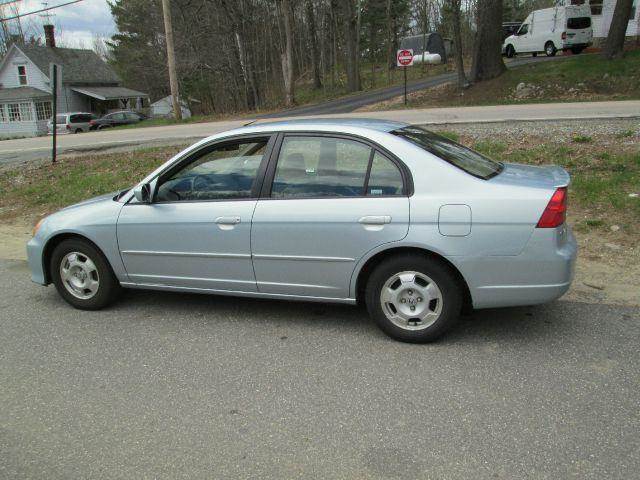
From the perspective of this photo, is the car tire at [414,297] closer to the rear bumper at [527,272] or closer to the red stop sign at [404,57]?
the rear bumper at [527,272]

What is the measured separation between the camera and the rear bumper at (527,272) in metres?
3.84

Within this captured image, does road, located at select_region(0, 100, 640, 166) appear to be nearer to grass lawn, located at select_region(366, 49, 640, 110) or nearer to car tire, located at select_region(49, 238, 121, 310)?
grass lawn, located at select_region(366, 49, 640, 110)

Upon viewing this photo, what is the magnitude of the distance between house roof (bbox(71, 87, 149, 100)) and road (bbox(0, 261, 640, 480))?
162 feet

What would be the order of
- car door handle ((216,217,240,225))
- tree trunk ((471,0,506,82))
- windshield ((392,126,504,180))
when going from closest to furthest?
windshield ((392,126,504,180))
car door handle ((216,217,240,225))
tree trunk ((471,0,506,82))

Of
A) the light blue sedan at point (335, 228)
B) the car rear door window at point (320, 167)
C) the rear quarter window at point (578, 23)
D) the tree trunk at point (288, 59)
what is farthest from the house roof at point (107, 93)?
the car rear door window at point (320, 167)

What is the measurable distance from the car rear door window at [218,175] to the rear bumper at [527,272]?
1.80 m

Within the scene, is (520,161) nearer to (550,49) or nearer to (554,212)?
(554,212)

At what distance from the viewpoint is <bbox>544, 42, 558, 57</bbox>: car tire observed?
31125mm

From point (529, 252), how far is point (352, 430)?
5.58 ft

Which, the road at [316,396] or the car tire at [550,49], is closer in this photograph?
the road at [316,396]

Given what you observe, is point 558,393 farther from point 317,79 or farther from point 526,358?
point 317,79

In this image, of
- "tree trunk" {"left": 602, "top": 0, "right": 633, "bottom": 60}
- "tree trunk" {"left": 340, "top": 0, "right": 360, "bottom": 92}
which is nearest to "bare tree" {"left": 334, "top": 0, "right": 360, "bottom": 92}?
"tree trunk" {"left": 340, "top": 0, "right": 360, "bottom": 92}

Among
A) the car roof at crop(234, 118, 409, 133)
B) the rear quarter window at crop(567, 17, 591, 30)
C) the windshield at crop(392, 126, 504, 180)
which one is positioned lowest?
the windshield at crop(392, 126, 504, 180)

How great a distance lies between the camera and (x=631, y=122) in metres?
11.1
